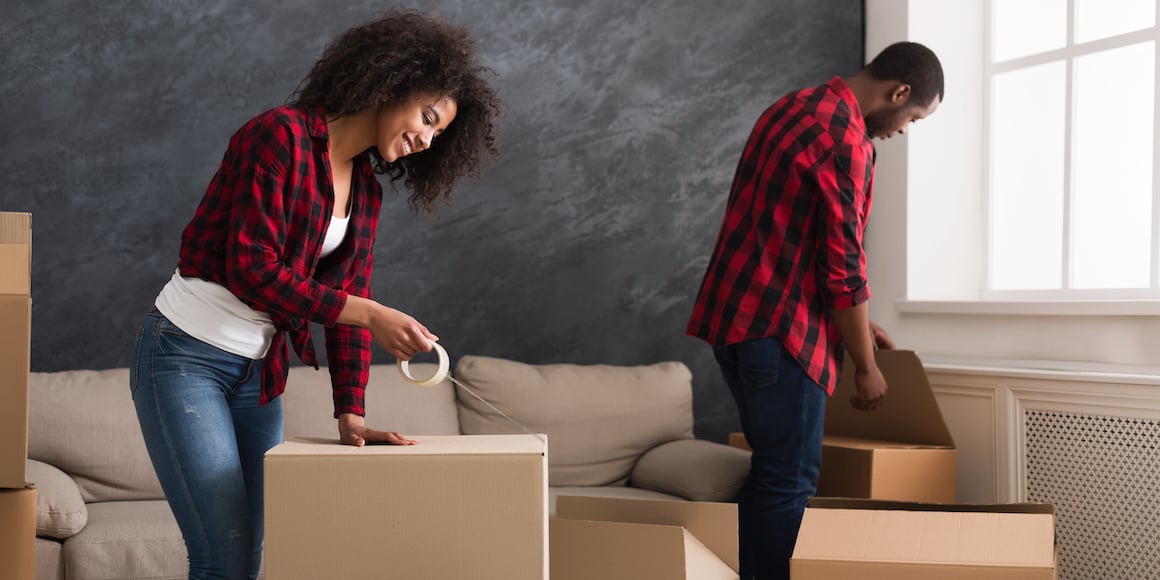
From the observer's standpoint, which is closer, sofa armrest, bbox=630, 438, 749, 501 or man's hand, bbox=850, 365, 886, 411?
man's hand, bbox=850, 365, 886, 411

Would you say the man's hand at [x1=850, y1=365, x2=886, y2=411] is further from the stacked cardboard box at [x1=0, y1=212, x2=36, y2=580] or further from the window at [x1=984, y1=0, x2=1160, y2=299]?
the stacked cardboard box at [x1=0, y1=212, x2=36, y2=580]

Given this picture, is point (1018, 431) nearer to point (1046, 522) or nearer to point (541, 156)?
point (1046, 522)

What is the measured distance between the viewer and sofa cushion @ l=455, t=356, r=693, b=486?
10.2 feet

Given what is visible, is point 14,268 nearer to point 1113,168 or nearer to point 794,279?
point 794,279

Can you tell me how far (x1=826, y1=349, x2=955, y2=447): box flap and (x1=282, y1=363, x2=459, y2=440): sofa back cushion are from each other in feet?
3.73

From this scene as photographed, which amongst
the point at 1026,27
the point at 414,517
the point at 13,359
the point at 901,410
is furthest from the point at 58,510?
the point at 1026,27

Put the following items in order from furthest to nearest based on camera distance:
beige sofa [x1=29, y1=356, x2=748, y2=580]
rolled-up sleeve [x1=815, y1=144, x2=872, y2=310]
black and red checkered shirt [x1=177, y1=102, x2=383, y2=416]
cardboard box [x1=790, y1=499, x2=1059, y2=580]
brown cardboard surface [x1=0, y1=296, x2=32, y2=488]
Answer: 1. beige sofa [x1=29, y1=356, x2=748, y2=580]
2. rolled-up sleeve [x1=815, y1=144, x2=872, y2=310]
3. cardboard box [x1=790, y1=499, x2=1059, y2=580]
4. black and red checkered shirt [x1=177, y1=102, x2=383, y2=416]
5. brown cardboard surface [x1=0, y1=296, x2=32, y2=488]

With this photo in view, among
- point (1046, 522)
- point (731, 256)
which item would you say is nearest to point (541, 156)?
point (731, 256)

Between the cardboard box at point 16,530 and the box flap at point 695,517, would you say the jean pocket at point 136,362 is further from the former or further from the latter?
the box flap at point 695,517

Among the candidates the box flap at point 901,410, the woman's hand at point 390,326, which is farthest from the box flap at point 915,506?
the woman's hand at point 390,326

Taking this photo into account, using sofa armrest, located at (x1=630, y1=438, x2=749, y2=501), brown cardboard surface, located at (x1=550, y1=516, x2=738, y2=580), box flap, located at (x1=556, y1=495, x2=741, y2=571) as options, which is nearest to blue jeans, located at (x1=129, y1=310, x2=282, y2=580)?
brown cardboard surface, located at (x1=550, y1=516, x2=738, y2=580)

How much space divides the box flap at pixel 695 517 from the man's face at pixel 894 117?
3.23ft

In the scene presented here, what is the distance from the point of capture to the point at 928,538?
1.93 metres

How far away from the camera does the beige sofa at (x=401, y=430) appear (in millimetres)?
2428
